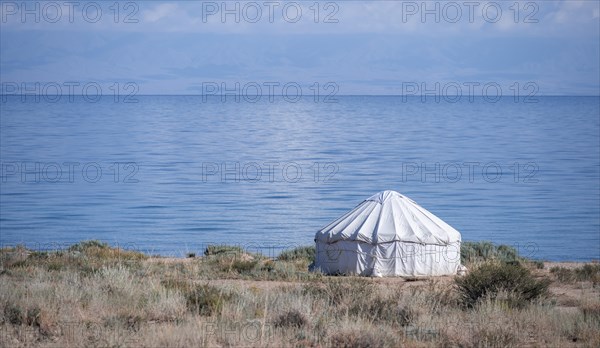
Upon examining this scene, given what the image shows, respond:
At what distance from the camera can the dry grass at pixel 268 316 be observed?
10.0m

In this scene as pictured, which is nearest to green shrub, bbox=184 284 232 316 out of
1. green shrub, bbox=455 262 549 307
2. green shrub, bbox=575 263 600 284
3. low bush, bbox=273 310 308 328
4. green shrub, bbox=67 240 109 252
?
low bush, bbox=273 310 308 328

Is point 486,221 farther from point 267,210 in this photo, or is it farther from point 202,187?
point 202,187

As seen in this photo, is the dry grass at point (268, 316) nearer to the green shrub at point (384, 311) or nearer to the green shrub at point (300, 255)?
the green shrub at point (384, 311)

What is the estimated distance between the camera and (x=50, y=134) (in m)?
86.8

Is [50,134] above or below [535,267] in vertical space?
above

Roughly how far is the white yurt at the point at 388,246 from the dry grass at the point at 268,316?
3.92m

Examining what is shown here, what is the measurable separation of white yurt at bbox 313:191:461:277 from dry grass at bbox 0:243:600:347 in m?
3.92

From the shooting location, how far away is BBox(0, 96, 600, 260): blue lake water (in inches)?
1358

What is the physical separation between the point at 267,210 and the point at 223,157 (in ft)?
85.2

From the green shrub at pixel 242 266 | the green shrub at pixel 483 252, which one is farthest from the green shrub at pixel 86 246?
the green shrub at pixel 483 252

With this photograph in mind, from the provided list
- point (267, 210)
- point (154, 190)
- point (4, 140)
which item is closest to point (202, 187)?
point (154, 190)

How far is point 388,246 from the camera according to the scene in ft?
61.2

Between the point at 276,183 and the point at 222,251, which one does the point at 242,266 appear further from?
the point at 276,183

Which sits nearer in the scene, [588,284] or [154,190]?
Answer: [588,284]
